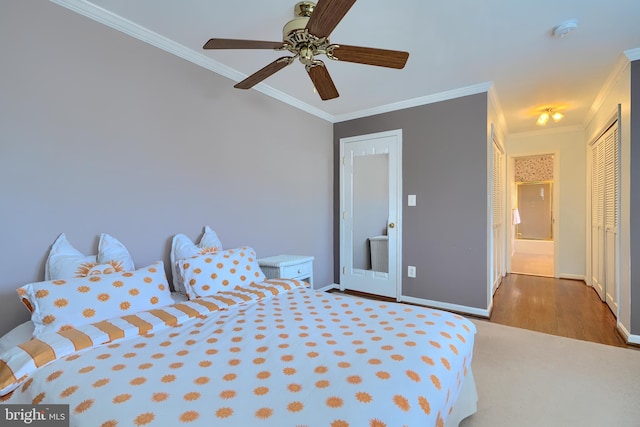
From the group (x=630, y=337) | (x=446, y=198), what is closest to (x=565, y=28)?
(x=446, y=198)

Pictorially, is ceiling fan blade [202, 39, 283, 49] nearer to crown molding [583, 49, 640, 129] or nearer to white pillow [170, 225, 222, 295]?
white pillow [170, 225, 222, 295]

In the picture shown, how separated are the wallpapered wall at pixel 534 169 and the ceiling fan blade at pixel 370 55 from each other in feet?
29.6

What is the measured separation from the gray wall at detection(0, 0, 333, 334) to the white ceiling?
22 centimetres

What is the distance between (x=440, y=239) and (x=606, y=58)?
216 centimetres

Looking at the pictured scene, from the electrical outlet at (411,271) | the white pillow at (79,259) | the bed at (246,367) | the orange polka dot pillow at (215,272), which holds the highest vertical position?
the white pillow at (79,259)

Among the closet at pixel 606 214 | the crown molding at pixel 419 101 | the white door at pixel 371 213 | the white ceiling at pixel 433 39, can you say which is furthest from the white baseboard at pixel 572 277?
the crown molding at pixel 419 101

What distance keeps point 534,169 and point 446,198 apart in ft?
25.7

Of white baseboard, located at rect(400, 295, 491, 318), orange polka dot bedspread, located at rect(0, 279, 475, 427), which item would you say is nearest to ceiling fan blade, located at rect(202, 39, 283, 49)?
orange polka dot bedspread, located at rect(0, 279, 475, 427)

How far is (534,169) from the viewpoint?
9219 millimetres

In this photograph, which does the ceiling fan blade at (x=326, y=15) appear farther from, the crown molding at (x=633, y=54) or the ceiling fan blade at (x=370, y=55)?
the crown molding at (x=633, y=54)

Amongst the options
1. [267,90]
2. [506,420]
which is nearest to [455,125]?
[267,90]

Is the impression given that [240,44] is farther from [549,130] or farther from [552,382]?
[549,130]

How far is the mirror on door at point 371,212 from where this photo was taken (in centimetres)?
390

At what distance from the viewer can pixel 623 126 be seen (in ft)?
8.95
